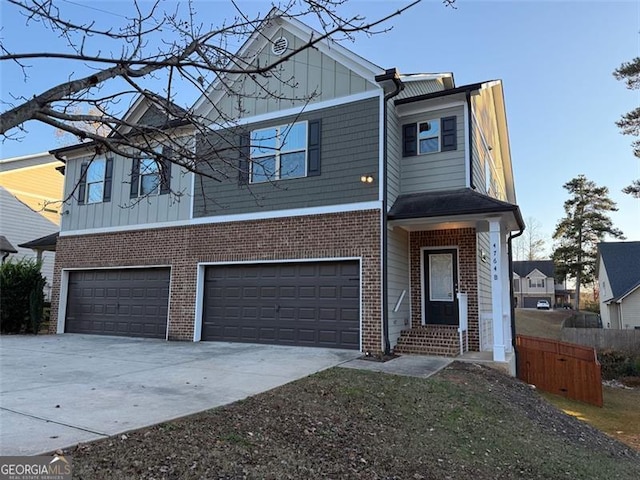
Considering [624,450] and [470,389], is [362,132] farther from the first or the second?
[624,450]

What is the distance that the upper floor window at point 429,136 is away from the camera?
36.2ft

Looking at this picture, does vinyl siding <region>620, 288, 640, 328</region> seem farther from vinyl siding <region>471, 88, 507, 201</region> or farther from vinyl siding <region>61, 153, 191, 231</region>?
vinyl siding <region>61, 153, 191, 231</region>

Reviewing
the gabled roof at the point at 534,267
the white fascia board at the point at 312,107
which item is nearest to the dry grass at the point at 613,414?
the white fascia board at the point at 312,107

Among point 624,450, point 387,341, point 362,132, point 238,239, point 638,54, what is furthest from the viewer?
point 638,54

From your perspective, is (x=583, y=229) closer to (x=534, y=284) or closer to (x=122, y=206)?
(x=534, y=284)

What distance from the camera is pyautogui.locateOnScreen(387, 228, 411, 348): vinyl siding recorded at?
33.8ft

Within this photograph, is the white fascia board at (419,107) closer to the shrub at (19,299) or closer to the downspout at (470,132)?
the downspout at (470,132)

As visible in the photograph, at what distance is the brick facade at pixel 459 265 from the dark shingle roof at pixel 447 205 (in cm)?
119

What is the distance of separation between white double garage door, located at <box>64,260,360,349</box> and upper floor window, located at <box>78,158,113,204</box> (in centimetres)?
238

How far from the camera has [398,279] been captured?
10898mm

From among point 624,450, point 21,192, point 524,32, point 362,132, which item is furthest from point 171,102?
point 21,192

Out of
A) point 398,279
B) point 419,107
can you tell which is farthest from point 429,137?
point 398,279

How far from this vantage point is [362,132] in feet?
35.0

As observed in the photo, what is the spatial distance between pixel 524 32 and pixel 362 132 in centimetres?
459
